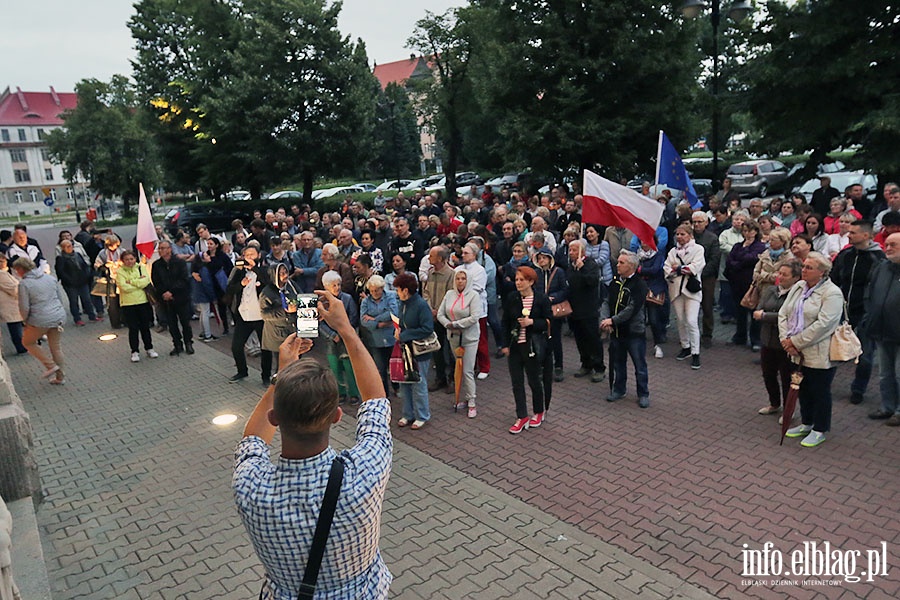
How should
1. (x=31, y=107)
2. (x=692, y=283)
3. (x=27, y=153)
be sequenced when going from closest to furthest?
(x=692, y=283) → (x=27, y=153) → (x=31, y=107)

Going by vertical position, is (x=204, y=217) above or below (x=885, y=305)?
above

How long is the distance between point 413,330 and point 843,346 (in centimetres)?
440

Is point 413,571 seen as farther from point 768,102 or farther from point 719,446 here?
point 768,102

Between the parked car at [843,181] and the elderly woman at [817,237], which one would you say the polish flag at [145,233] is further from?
the parked car at [843,181]

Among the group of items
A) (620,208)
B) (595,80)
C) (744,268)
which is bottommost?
(744,268)

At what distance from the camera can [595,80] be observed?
2027 cm

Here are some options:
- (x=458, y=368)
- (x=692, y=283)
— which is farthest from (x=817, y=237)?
(x=458, y=368)

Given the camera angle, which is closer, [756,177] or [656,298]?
[656,298]

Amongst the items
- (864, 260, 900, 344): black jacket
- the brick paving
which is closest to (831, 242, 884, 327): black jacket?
(864, 260, 900, 344): black jacket

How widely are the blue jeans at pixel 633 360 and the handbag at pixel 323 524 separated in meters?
6.02

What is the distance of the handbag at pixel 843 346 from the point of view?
6.18m

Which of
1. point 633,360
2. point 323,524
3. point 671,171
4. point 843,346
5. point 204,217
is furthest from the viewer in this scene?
point 204,217

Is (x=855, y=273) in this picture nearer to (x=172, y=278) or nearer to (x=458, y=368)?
(x=458, y=368)

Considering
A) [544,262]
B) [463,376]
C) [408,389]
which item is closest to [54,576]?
[408,389]
